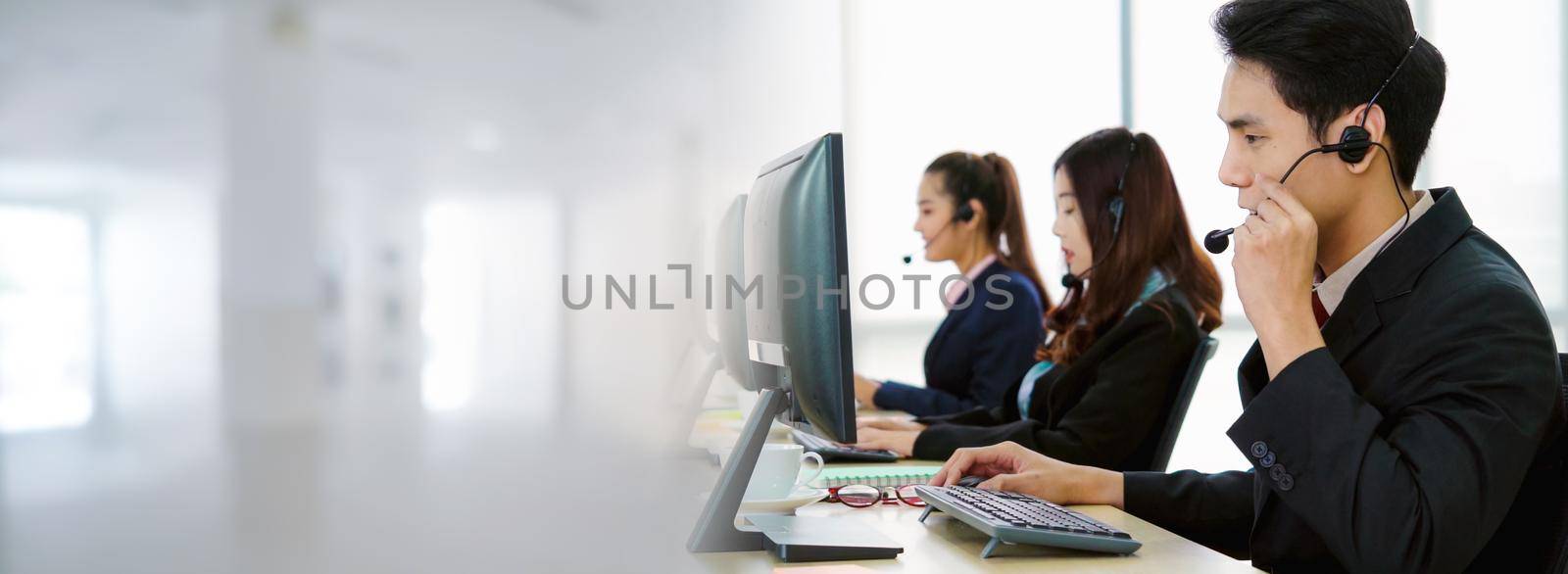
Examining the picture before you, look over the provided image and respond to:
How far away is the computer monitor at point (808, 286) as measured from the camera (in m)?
0.72

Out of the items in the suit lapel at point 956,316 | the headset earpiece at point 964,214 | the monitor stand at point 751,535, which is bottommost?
the monitor stand at point 751,535

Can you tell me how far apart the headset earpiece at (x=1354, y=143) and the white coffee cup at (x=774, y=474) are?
0.58m

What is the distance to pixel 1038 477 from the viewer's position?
102cm

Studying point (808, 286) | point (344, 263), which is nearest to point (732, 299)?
point (808, 286)

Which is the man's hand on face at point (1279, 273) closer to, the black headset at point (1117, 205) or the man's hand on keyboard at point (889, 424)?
the black headset at point (1117, 205)

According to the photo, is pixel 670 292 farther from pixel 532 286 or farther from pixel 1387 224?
pixel 1387 224

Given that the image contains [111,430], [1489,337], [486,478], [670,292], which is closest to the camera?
[1489,337]

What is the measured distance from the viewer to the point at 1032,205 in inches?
136

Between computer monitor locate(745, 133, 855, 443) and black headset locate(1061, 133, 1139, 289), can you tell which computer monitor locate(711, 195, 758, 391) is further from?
black headset locate(1061, 133, 1139, 289)

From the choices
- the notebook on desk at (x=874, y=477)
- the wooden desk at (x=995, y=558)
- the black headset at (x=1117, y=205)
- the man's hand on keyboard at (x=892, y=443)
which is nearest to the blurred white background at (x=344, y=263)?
the notebook on desk at (x=874, y=477)

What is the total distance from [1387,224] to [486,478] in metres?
1.61

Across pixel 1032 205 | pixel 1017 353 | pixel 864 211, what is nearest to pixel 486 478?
pixel 1017 353

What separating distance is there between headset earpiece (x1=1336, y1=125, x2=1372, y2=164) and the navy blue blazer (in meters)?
1.21

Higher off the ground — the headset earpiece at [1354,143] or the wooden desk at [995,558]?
the headset earpiece at [1354,143]
